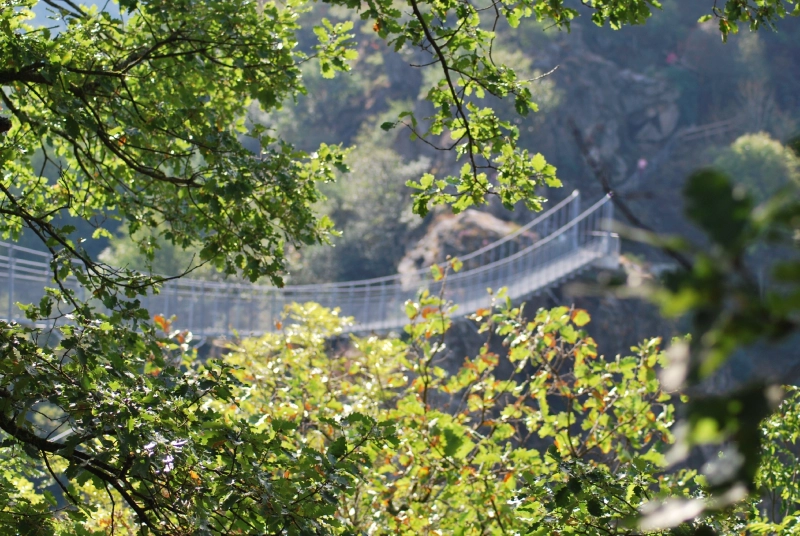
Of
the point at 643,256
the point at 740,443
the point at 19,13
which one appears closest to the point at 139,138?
the point at 19,13

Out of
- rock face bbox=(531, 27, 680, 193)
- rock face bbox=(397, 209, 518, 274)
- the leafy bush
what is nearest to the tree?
rock face bbox=(397, 209, 518, 274)

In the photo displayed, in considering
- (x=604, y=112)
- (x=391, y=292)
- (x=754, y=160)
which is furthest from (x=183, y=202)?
(x=754, y=160)

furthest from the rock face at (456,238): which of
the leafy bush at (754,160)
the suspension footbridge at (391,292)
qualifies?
the leafy bush at (754,160)

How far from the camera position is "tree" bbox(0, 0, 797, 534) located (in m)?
1.83

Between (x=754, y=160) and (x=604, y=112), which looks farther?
(x=604, y=112)

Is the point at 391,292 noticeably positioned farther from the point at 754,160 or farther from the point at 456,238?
the point at 754,160

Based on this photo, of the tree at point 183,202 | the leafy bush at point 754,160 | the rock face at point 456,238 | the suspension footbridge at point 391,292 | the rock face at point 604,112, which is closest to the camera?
the tree at point 183,202

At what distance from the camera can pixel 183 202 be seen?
3.28 m

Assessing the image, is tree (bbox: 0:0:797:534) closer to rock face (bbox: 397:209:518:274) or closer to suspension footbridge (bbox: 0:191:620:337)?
suspension footbridge (bbox: 0:191:620:337)

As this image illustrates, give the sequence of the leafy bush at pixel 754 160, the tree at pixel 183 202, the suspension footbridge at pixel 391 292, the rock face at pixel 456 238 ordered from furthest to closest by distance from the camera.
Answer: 1. the leafy bush at pixel 754 160
2. the rock face at pixel 456 238
3. the suspension footbridge at pixel 391 292
4. the tree at pixel 183 202

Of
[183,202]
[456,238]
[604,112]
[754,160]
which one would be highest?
[604,112]

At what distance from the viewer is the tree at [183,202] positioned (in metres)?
1.83

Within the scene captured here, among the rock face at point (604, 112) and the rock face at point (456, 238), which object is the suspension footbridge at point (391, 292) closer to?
the rock face at point (456, 238)

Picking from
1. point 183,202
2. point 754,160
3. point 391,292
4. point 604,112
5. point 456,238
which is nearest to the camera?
point 183,202
